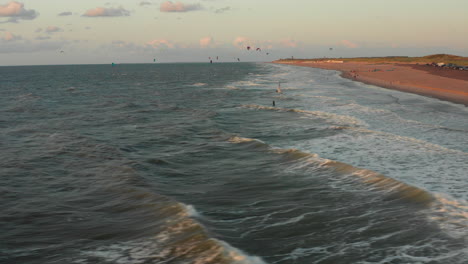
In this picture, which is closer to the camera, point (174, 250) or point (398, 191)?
point (174, 250)

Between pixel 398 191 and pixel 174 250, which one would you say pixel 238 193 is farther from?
pixel 398 191

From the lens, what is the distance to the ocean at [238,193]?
10.9m

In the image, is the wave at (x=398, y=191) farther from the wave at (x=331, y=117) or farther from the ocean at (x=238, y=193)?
the wave at (x=331, y=117)

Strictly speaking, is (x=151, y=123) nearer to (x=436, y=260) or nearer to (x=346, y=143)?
(x=346, y=143)

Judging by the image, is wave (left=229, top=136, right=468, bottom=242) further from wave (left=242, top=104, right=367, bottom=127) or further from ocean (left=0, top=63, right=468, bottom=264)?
wave (left=242, top=104, right=367, bottom=127)

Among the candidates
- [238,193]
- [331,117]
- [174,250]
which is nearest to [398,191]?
[238,193]

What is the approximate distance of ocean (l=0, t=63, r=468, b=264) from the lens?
10891 mm

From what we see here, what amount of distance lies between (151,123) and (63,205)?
20348mm

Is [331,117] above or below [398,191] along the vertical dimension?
above

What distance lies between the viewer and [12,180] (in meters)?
17.7

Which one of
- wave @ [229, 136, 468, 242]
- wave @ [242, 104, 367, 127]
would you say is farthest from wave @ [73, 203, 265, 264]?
wave @ [242, 104, 367, 127]

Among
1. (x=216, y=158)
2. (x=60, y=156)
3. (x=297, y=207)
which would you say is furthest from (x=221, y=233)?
(x=60, y=156)

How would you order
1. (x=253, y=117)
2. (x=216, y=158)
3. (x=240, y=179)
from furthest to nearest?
(x=253, y=117) → (x=216, y=158) → (x=240, y=179)

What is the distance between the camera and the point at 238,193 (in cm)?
1559
